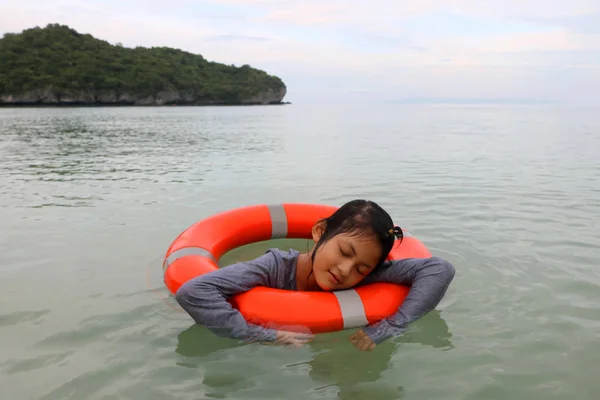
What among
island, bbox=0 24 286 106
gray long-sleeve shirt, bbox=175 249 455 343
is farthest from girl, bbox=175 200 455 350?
island, bbox=0 24 286 106

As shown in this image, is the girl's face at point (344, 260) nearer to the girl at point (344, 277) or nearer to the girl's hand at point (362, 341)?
the girl at point (344, 277)

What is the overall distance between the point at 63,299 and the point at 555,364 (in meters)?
3.09

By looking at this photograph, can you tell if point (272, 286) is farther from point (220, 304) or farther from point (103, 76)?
point (103, 76)

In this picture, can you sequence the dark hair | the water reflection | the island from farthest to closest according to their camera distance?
the island → the dark hair → the water reflection

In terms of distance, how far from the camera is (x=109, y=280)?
3904 mm

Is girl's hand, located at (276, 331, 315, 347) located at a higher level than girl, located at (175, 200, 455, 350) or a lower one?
lower

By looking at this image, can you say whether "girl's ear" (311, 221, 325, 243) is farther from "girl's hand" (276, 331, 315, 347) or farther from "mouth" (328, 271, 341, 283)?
"girl's hand" (276, 331, 315, 347)

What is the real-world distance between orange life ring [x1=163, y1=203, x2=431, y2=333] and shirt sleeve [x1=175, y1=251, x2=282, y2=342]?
54mm

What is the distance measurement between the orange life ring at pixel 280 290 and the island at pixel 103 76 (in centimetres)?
7900

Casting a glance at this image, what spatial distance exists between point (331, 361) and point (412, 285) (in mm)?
689

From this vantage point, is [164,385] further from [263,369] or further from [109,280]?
[109,280]

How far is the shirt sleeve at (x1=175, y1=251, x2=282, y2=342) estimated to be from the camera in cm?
271

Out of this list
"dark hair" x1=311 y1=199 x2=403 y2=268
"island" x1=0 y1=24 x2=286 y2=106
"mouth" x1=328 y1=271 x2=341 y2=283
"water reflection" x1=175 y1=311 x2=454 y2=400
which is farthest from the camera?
"island" x1=0 y1=24 x2=286 y2=106

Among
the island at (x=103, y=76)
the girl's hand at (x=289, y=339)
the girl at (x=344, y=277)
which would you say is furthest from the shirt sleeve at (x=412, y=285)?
the island at (x=103, y=76)
